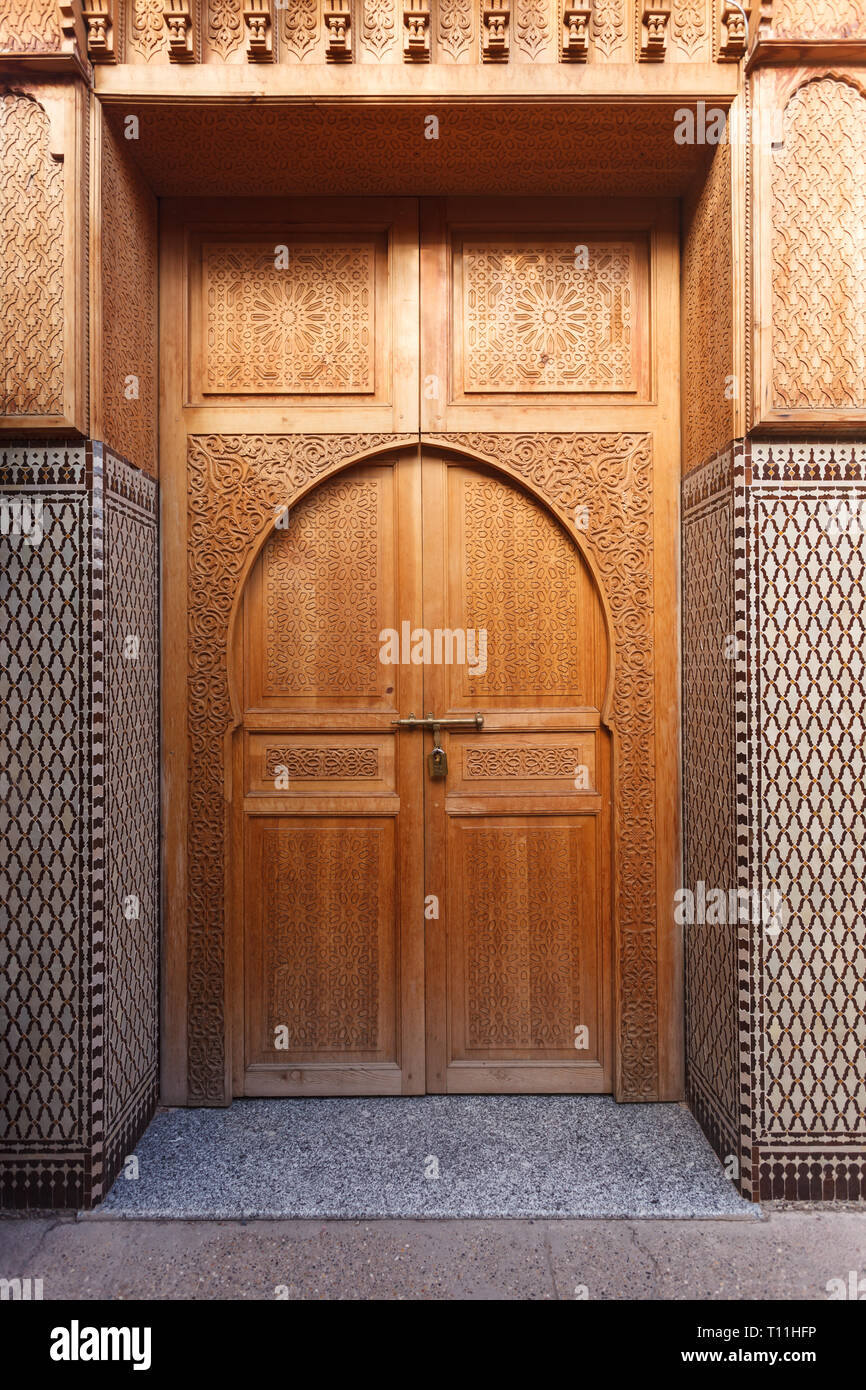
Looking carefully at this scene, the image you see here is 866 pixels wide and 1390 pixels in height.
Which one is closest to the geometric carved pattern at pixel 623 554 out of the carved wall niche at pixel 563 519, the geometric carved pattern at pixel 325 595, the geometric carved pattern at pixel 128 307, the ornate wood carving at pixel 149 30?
the carved wall niche at pixel 563 519

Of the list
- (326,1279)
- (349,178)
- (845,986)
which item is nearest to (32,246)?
(349,178)

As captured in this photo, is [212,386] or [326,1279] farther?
[212,386]

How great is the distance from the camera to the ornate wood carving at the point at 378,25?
2.21 metres

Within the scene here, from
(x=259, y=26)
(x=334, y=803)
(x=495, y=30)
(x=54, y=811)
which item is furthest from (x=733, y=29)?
(x=54, y=811)

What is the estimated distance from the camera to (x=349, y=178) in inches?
99.0

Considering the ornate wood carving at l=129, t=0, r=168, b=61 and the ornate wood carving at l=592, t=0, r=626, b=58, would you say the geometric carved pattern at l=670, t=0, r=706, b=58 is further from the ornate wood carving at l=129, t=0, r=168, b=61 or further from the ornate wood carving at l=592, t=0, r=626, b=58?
the ornate wood carving at l=129, t=0, r=168, b=61

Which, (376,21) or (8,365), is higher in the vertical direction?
(376,21)

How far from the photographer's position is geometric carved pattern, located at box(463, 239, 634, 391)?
8.61 feet

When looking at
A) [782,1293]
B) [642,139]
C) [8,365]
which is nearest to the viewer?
[782,1293]

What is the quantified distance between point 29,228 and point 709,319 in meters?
1.98

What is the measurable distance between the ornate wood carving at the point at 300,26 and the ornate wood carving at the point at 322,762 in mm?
2047

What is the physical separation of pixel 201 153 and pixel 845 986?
122 inches

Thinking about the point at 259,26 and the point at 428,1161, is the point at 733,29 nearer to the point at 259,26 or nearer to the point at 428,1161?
the point at 259,26

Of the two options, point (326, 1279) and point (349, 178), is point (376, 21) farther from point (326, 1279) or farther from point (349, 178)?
point (326, 1279)
